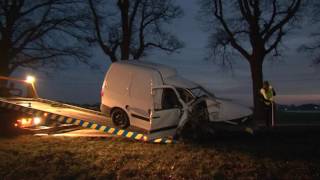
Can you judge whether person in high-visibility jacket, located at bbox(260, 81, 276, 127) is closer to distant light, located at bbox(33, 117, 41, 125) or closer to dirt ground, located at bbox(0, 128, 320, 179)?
dirt ground, located at bbox(0, 128, 320, 179)

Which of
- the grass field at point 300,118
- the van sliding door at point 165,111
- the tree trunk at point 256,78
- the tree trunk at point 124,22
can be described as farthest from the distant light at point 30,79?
the grass field at point 300,118

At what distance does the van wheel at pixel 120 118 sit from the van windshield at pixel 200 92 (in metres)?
2.26

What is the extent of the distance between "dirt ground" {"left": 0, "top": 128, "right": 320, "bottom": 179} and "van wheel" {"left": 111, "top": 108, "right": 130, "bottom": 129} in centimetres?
59

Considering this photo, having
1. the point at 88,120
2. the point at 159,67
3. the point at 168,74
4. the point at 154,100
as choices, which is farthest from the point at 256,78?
the point at 88,120

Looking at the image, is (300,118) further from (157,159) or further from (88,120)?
(157,159)

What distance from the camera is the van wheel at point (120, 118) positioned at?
12656 mm

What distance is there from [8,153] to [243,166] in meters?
6.10

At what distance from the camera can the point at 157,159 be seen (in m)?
9.71

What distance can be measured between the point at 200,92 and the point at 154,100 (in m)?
1.67

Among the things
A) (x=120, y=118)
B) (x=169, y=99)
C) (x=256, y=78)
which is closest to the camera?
(x=169, y=99)

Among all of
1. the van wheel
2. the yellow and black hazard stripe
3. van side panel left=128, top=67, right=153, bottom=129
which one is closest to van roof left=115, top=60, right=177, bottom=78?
van side panel left=128, top=67, right=153, bottom=129

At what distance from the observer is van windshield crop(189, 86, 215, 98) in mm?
12627

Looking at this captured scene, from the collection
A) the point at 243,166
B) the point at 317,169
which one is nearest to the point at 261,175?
the point at 243,166

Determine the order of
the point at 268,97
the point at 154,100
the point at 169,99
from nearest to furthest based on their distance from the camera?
1. the point at 154,100
2. the point at 169,99
3. the point at 268,97
